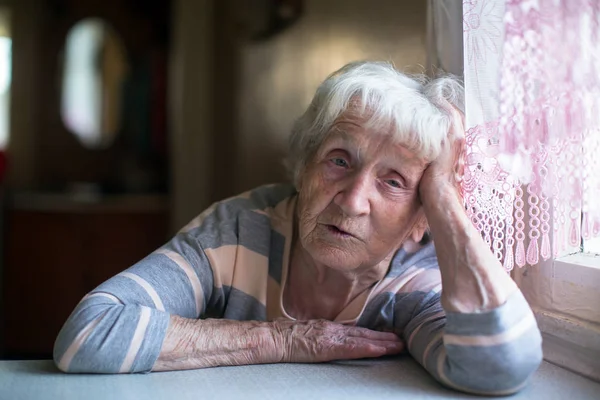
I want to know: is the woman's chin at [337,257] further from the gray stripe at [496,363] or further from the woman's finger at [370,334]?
the gray stripe at [496,363]

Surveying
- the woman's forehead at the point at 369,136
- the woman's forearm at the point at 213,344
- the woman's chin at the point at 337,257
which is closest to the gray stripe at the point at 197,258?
the woman's forearm at the point at 213,344

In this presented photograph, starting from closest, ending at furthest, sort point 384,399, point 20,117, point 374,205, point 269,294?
point 384,399, point 374,205, point 269,294, point 20,117

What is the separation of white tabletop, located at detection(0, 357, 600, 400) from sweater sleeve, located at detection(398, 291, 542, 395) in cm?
3

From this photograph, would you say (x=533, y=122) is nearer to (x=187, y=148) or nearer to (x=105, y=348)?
(x=105, y=348)

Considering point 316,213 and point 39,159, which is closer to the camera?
point 316,213

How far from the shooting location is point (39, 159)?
13.8ft

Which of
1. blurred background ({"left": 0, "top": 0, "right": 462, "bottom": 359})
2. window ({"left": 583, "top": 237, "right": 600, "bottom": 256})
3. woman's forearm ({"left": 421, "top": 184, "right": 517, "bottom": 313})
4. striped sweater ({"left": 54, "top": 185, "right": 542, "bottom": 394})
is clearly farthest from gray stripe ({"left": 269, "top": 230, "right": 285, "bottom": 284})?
blurred background ({"left": 0, "top": 0, "right": 462, "bottom": 359})

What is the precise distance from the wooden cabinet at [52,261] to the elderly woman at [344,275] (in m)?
2.33

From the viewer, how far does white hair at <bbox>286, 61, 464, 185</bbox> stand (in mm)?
1234

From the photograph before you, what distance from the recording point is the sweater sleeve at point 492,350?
1032mm

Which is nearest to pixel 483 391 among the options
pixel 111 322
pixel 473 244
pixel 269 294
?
pixel 473 244

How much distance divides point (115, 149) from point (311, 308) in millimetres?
3160

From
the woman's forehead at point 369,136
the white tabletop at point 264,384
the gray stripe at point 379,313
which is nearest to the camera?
the white tabletop at point 264,384

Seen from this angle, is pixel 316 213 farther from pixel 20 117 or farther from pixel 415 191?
pixel 20 117
